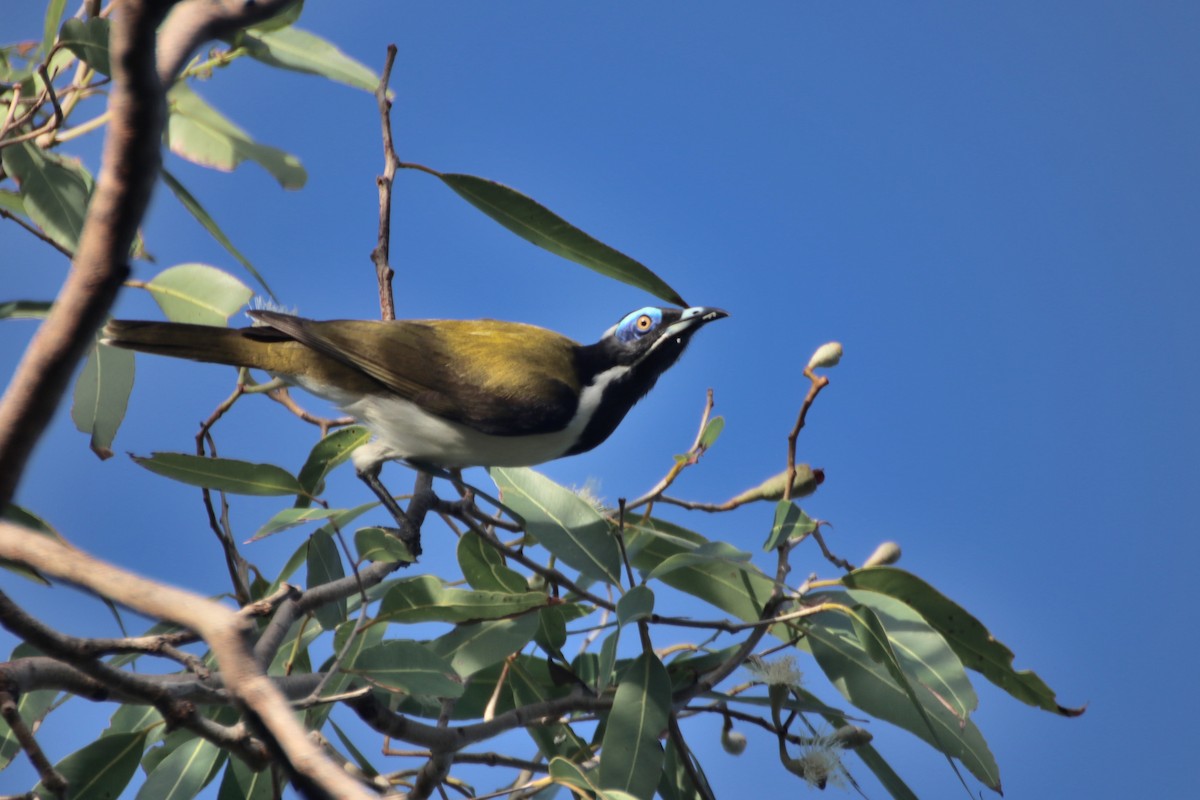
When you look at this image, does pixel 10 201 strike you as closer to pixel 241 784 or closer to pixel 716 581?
pixel 241 784

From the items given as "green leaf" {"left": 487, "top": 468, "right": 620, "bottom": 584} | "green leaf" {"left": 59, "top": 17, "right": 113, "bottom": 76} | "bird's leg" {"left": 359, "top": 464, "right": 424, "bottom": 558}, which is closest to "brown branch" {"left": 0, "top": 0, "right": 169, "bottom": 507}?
"green leaf" {"left": 487, "top": 468, "right": 620, "bottom": 584}

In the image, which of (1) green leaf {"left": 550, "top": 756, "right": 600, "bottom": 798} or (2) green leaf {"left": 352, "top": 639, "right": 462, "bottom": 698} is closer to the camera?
(1) green leaf {"left": 550, "top": 756, "right": 600, "bottom": 798}

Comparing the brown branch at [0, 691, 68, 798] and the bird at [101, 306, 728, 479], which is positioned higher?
the bird at [101, 306, 728, 479]

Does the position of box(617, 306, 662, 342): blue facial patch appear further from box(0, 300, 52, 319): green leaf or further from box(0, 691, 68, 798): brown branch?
box(0, 691, 68, 798): brown branch

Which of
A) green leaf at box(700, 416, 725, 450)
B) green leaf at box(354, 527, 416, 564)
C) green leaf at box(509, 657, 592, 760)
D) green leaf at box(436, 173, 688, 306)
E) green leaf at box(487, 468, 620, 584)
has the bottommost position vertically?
green leaf at box(509, 657, 592, 760)

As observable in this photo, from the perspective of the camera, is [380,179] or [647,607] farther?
[380,179]

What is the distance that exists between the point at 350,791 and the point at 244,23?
85 cm

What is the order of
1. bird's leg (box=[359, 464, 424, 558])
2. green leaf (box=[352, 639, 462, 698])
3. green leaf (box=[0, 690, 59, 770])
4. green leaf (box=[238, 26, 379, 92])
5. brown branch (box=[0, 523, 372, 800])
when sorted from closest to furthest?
brown branch (box=[0, 523, 372, 800]) → green leaf (box=[352, 639, 462, 698]) → green leaf (box=[0, 690, 59, 770]) → bird's leg (box=[359, 464, 424, 558]) → green leaf (box=[238, 26, 379, 92])

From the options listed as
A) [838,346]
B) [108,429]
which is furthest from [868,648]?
[108,429]

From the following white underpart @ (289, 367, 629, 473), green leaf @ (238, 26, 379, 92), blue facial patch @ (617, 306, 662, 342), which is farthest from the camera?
blue facial patch @ (617, 306, 662, 342)

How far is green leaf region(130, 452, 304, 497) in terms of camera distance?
3.25m

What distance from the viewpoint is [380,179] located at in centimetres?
402

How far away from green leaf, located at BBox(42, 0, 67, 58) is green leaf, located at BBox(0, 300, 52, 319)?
82cm

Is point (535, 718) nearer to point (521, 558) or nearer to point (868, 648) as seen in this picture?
point (521, 558)
